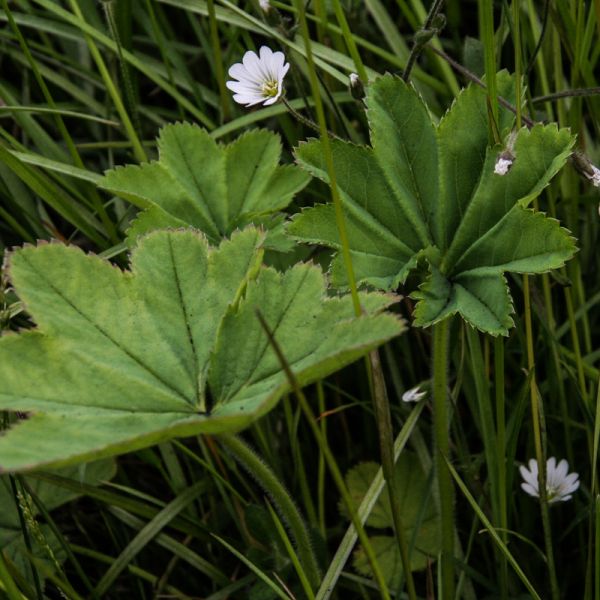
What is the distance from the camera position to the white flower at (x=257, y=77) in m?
1.74

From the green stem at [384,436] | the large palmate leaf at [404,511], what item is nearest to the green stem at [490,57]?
the green stem at [384,436]

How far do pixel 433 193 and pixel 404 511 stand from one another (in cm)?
80

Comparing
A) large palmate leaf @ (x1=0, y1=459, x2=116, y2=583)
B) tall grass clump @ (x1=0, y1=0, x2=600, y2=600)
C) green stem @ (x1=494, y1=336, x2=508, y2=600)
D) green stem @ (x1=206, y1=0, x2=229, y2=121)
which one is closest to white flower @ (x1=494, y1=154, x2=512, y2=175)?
tall grass clump @ (x1=0, y1=0, x2=600, y2=600)

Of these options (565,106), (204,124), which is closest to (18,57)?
(204,124)

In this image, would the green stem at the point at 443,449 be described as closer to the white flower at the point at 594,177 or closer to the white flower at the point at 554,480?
the white flower at the point at 554,480

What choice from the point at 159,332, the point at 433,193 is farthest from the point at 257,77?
the point at 159,332

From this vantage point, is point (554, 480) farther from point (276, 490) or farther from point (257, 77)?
point (257, 77)

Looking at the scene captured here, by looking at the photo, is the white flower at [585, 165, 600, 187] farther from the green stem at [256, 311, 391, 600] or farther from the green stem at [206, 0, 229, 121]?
the green stem at [206, 0, 229, 121]

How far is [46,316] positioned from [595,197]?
129 centimetres

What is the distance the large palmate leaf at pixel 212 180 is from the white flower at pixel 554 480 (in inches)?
27.5

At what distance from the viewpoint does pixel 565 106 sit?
2076 millimetres

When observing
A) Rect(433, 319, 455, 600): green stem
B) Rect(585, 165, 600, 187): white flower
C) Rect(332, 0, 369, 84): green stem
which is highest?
Rect(332, 0, 369, 84): green stem

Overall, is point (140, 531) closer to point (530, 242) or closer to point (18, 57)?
point (530, 242)

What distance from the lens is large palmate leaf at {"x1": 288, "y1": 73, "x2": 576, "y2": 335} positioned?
1483 mm
